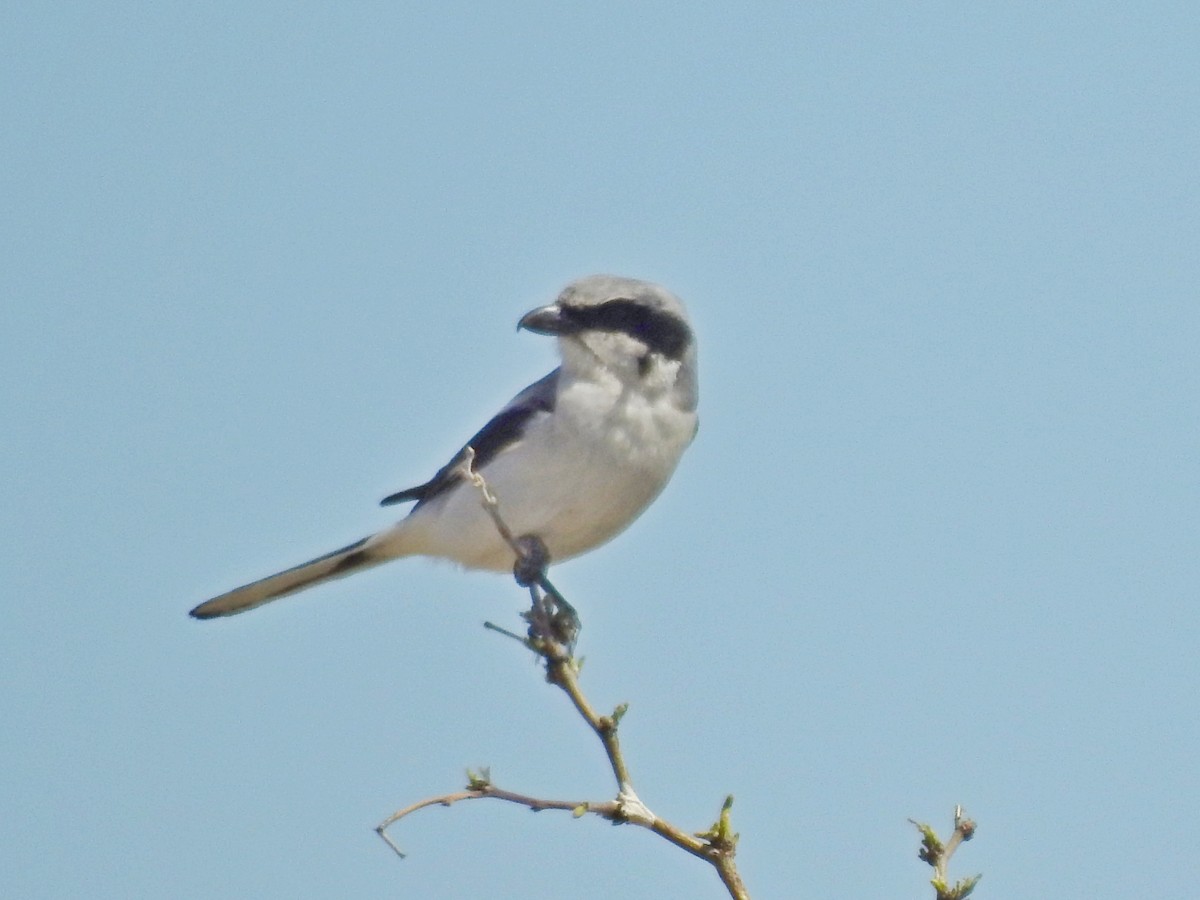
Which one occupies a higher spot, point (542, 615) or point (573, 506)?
point (573, 506)

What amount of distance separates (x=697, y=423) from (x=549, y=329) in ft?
2.38

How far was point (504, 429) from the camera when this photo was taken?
626cm

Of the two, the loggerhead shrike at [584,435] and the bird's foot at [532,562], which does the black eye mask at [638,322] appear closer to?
the loggerhead shrike at [584,435]

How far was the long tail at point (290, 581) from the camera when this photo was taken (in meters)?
6.90

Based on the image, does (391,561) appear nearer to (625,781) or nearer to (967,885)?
(625,781)

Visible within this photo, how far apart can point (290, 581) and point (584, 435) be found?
72.9 inches

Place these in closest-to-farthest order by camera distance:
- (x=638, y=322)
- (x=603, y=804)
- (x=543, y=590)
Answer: (x=603, y=804) < (x=543, y=590) < (x=638, y=322)

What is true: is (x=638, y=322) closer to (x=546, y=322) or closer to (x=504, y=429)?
(x=546, y=322)

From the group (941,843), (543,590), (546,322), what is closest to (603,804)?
(941,843)

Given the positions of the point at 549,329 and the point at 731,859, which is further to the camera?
the point at 549,329

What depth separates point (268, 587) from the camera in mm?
6961

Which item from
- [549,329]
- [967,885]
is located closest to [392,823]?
[967,885]

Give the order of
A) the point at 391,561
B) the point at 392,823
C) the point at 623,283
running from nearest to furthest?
the point at 392,823 → the point at 623,283 → the point at 391,561

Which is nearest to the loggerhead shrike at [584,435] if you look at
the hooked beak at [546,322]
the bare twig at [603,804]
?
the hooked beak at [546,322]
